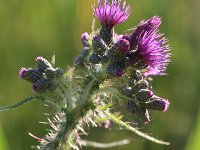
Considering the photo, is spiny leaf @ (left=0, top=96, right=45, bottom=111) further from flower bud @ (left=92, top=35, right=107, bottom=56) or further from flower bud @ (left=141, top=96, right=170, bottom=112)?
flower bud @ (left=141, top=96, right=170, bottom=112)

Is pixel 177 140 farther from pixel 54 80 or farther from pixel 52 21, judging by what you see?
pixel 54 80

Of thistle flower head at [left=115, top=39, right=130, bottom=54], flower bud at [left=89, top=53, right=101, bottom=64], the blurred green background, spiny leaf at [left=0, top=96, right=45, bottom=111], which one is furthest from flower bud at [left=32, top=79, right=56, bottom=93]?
the blurred green background

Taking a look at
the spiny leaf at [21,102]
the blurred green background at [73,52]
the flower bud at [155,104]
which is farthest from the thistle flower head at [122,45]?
the blurred green background at [73,52]

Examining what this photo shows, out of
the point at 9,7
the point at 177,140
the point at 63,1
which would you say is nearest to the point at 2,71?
the point at 9,7

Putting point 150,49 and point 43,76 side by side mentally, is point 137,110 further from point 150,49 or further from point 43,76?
point 43,76

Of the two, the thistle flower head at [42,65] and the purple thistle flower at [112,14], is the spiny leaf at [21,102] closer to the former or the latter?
the thistle flower head at [42,65]

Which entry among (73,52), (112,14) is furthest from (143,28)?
(73,52)

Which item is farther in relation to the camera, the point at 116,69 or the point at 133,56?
the point at 133,56
